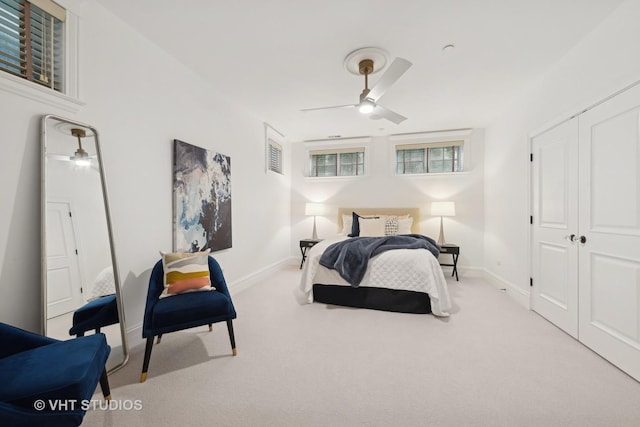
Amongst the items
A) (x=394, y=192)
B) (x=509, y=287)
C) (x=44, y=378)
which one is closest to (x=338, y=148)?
(x=394, y=192)

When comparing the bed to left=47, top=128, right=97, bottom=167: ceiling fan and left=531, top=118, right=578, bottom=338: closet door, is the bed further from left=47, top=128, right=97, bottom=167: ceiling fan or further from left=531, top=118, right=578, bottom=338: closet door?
left=47, top=128, right=97, bottom=167: ceiling fan

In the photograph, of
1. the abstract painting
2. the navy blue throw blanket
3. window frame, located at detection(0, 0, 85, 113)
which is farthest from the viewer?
the navy blue throw blanket

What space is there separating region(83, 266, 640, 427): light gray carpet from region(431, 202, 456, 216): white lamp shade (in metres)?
2.12

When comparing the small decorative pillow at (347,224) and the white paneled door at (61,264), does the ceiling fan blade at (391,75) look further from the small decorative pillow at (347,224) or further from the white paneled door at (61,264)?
the small decorative pillow at (347,224)

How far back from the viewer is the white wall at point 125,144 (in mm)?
1555

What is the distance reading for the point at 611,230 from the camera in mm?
2043

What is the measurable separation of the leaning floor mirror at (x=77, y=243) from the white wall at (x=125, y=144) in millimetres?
79

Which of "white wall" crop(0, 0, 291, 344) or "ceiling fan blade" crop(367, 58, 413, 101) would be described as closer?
"white wall" crop(0, 0, 291, 344)

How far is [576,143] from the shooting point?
2.40 m

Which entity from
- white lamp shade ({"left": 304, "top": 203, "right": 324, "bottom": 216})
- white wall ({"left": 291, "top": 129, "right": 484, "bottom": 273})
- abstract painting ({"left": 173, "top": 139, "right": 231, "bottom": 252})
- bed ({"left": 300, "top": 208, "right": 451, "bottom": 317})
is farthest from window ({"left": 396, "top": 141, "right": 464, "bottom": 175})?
abstract painting ({"left": 173, "top": 139, "right": 231, "bottom": 252})

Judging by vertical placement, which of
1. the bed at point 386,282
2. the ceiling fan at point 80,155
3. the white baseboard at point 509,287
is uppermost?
the ceiling fan at point 80,155

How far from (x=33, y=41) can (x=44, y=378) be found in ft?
6.48

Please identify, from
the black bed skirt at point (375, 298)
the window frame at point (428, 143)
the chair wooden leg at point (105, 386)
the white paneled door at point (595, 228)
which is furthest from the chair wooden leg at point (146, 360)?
the window frame at point (428, 143)

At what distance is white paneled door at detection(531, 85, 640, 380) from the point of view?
189 centimetres
